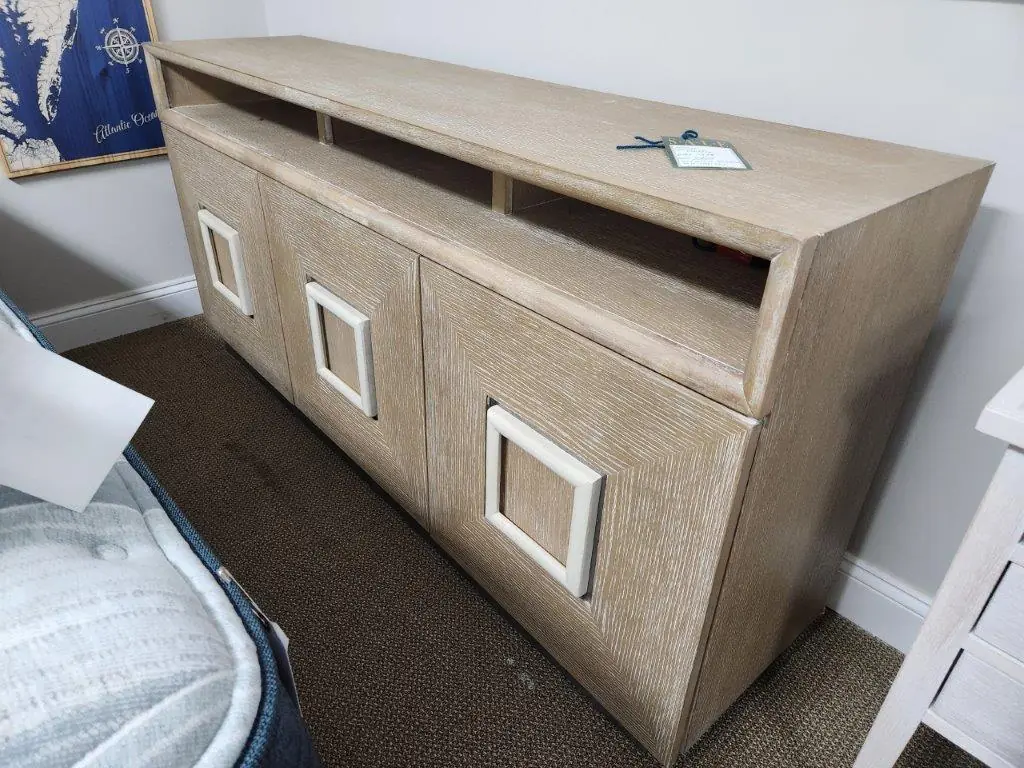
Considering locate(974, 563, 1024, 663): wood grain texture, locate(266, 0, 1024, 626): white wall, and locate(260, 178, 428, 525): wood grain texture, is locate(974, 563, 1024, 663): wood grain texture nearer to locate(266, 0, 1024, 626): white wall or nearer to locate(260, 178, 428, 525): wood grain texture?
locate(266, 0, 1024, 626): white wall

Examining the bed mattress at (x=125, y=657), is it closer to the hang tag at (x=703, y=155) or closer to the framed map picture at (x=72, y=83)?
the hang tag at (x=703, y=155)

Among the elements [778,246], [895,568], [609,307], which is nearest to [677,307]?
[609,307]

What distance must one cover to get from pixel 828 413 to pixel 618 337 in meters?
0.23

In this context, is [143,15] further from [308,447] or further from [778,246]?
[778,246]

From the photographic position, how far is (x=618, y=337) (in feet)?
2.12

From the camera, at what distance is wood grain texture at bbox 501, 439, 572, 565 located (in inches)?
31.7

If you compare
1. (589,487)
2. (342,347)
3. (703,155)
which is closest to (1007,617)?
(589,487)

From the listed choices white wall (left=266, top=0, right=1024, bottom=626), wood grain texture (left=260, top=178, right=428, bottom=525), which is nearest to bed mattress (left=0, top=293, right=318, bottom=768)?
wood grain texture (left=260, top=178, right=428, bottom=525)

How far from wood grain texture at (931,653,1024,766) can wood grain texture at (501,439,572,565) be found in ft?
1.31

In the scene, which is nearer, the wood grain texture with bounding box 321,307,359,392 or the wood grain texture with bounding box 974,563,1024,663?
the wood grain texture with bounding box 974,563,1024,663

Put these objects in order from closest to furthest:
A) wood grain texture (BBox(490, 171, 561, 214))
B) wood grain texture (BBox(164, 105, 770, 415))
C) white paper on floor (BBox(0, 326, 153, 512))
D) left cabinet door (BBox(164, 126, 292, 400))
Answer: white paper on floor (BBox(0, 326, 153, 512)), wood grain texture (BBox(164, 105, 770, 415)), wood grain texture (BBox(490, 171, 561, 214)), left cabinet door (BBox(164, 126, 292, 400))

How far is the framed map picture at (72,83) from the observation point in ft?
4.79

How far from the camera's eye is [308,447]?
1.43 metres

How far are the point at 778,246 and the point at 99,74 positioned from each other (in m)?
1.68
